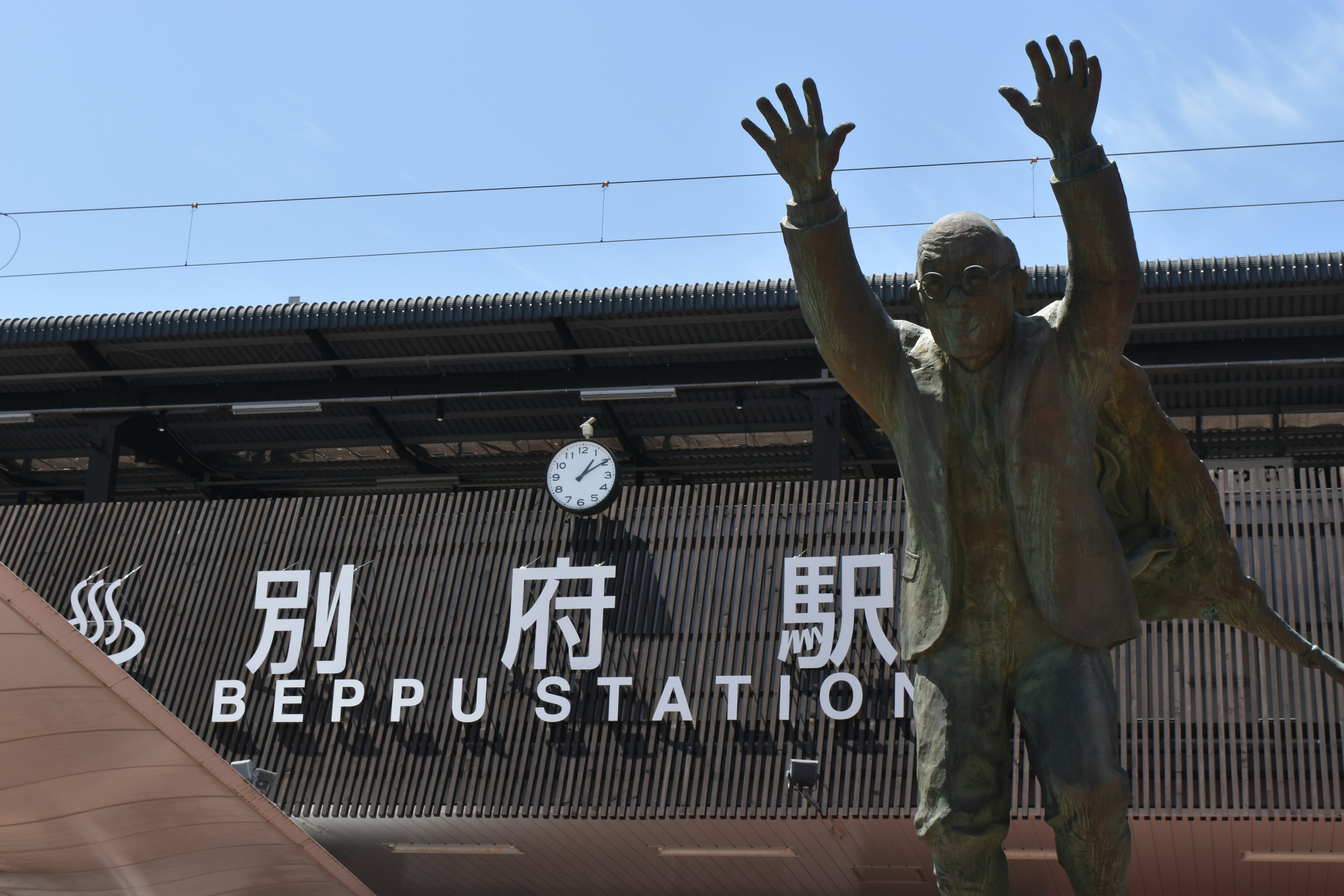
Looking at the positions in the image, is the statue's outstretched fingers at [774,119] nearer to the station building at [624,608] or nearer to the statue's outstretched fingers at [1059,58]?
the statue's outstretched fingers at [1059,58]

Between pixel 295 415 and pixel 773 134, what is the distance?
1815 centimetres

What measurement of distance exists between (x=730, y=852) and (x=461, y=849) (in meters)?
2.96

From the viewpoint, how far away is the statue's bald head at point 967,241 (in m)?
4.64

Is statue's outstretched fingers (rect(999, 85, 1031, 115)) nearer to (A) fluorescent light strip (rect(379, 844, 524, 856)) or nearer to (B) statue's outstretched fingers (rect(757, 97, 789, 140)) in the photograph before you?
(B) statue's outstretched fingers (rect(757, 97, 789, 140))

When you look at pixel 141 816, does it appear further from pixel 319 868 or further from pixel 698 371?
pixel 698 371

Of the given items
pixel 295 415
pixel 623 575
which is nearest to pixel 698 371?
pixel 623 575

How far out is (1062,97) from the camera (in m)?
4.41

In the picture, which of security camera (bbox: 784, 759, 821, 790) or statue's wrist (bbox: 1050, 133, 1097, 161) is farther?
security camera (bbox: 784, 759, 821, 790)

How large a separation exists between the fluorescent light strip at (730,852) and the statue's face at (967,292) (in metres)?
13.6

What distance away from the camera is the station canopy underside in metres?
19.0

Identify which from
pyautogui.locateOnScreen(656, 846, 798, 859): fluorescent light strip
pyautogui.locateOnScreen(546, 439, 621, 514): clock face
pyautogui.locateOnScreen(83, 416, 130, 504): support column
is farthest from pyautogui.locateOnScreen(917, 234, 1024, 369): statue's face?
pyautogui.locateOnScreen(83, 416, 130, 504): support column

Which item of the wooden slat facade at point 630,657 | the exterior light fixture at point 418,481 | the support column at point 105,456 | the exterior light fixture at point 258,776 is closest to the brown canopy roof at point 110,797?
the exterior light fixture at point 258,776

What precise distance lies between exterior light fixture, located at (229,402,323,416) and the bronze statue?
17138 millimetres

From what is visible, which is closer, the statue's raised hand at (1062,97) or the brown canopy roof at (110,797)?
the statue's raised hand at (1062,97)
